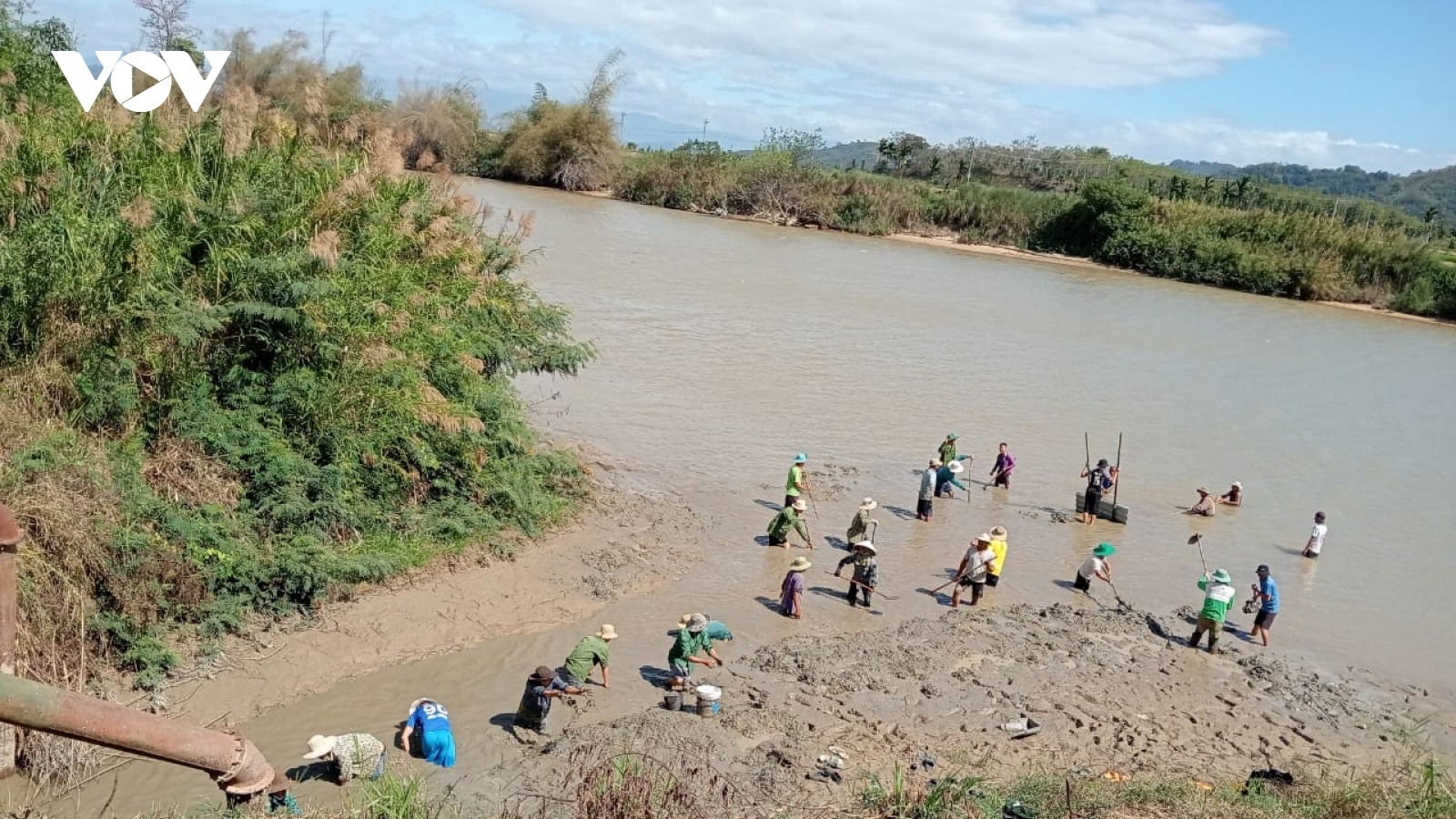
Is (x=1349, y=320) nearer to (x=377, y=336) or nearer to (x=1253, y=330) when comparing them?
(x=1253, y=330)

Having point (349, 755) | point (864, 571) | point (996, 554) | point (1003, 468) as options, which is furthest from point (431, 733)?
point (1003, 468)

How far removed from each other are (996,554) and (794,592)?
117 inches

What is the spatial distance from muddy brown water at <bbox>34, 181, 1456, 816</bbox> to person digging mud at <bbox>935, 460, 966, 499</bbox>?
323 millimetres

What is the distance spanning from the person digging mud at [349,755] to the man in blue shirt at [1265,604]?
9.97 m

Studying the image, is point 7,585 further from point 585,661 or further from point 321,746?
point 585,661

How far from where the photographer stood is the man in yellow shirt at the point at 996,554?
13570 millimetres

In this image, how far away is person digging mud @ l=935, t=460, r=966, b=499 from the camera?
17094mm

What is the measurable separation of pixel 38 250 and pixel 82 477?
102 inches

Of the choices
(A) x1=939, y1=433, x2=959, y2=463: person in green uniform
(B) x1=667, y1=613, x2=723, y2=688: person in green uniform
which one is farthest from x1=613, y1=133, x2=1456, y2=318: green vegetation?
(B) x1=667, y1=613, x2=723, y2=688: person in green uniform

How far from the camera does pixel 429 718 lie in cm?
869

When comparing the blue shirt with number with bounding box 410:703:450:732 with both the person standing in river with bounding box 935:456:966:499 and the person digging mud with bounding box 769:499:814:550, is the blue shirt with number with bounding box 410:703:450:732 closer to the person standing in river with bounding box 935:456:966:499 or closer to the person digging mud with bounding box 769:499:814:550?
the person digging mud with bounding box 769:499:814:550

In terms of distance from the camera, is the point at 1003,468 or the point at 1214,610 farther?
the point at 1003,468

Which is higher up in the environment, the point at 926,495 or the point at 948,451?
the point at 948,451

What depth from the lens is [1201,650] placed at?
12594 mm
